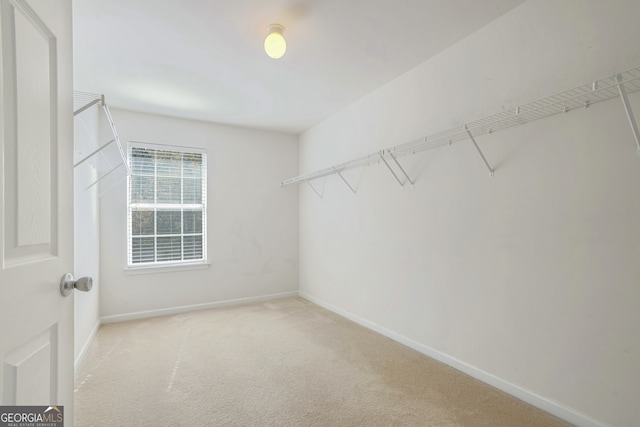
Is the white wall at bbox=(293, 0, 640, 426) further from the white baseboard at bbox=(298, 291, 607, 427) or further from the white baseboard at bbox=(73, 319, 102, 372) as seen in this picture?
the white baseboard at bbox=(73, 319, 102, 372)

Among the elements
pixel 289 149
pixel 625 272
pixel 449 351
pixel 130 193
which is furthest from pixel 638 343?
pixel 130 193

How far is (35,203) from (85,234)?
2.37m

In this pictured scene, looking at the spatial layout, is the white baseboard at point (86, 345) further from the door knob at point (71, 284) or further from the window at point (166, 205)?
the door knob at point (71, 284)

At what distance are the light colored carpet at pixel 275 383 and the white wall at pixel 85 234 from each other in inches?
8.7

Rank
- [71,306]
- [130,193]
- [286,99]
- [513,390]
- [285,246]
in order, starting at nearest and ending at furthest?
1. [71,306]
2. [513,390]
3. [286,99]
4. [130,193]
5. [285,246]

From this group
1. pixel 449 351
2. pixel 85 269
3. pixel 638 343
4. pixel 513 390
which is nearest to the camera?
pixel 638 343

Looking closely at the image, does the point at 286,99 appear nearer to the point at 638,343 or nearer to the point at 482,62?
the point at 482,62

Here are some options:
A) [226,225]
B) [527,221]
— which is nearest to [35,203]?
[527,221]

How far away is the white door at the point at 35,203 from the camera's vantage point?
724 mm

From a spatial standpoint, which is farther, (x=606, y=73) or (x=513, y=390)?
(x=513, y=390)

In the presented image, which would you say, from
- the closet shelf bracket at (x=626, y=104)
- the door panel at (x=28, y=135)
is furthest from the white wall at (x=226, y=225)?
→ the closet shelf bracket at (x=626, y=104)

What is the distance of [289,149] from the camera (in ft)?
15.2

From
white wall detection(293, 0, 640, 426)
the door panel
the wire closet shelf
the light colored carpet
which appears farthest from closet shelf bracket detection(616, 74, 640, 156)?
the wire closet shelf

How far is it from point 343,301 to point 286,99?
2.39 m
